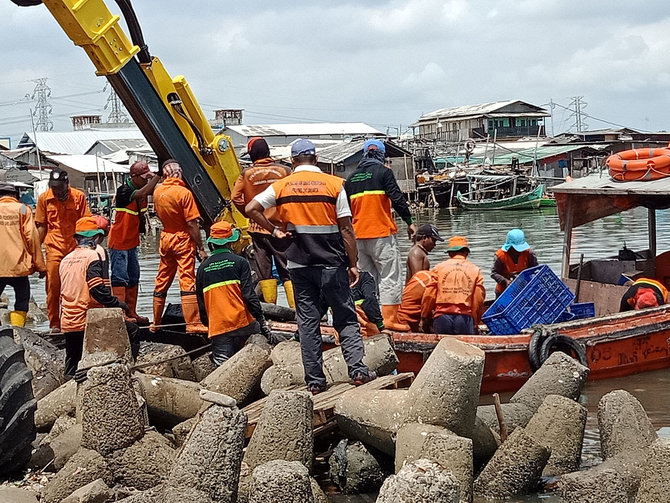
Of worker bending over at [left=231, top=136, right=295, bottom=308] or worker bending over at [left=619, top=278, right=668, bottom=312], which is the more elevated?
worker bending over at [left=231, top=136, right=295, bottom=308]

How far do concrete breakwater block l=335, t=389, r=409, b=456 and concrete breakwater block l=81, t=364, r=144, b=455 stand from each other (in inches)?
58.8

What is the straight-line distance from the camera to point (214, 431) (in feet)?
19.1

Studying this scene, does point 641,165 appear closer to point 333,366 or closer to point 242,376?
point 333,366

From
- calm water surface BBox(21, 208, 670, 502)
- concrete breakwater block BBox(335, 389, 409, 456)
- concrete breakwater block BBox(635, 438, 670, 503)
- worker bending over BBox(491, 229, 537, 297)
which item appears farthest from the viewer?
worker bending over BBox(491, 229, 537, 297)

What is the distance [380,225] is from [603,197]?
12.8 feet

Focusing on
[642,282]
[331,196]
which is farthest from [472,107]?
[331,196]

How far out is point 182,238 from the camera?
10.3 m

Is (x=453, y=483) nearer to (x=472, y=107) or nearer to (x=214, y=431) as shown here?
(x=214, y=431)

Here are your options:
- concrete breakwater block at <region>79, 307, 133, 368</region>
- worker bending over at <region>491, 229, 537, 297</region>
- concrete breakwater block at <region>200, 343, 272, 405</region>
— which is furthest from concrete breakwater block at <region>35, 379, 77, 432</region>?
worker bending over at <region>491, 229, 537, 297</region>

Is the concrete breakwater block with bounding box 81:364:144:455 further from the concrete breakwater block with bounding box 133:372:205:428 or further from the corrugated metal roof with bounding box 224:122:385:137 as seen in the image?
the corrugated metal roof with bounding box 224:122:385:137

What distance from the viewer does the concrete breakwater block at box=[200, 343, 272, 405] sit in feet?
26.3

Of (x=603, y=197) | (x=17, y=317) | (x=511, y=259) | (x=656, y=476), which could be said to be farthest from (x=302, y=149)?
(x=603, y=197)

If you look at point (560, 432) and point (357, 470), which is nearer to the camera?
point (357, 470)

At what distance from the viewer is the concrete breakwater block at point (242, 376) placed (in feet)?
26.3
